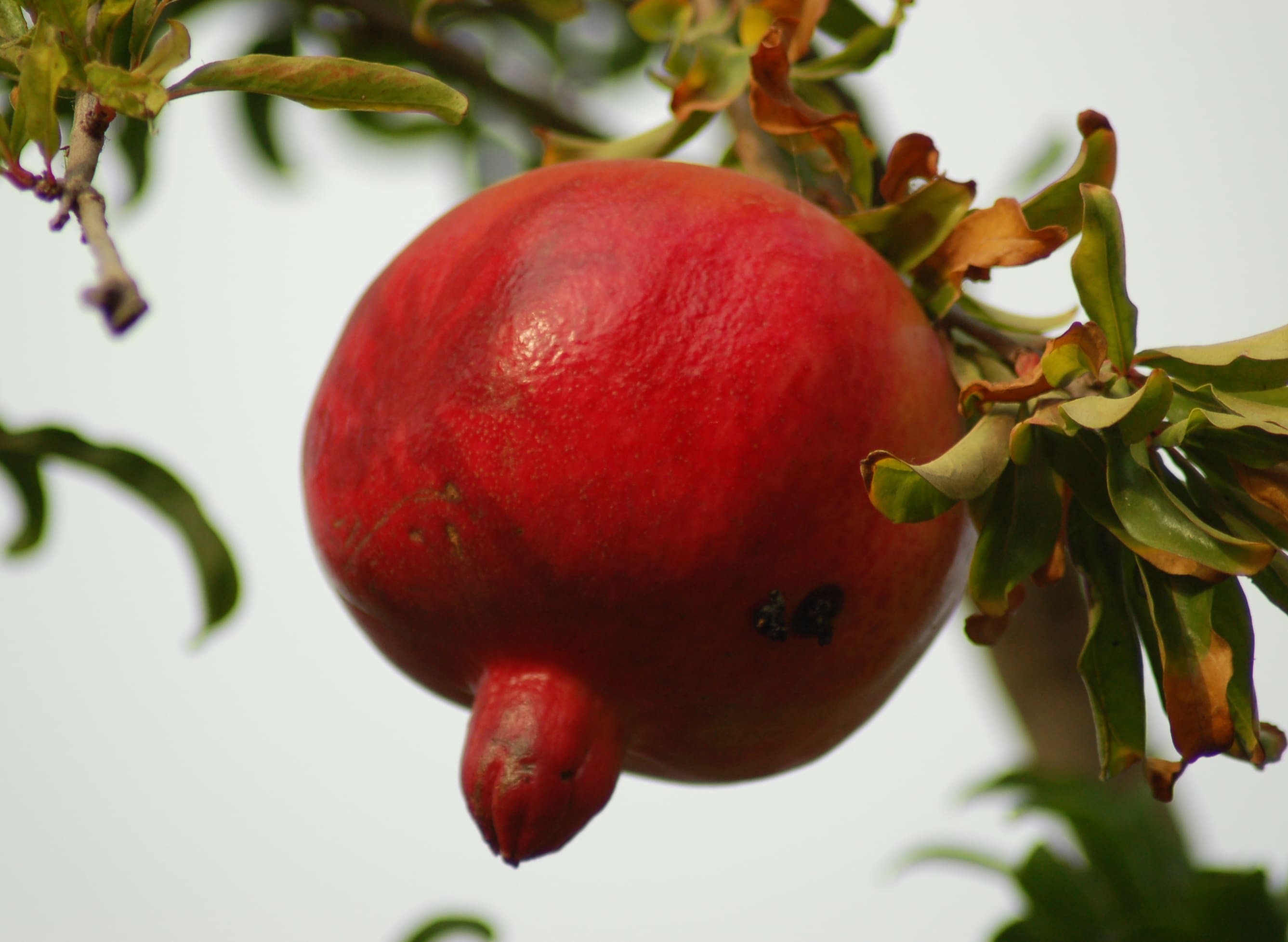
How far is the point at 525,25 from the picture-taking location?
5.41 ft

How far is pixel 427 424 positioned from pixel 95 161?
0.20 metres

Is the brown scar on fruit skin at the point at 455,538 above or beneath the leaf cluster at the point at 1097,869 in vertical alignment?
above

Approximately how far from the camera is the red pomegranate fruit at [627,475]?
63 centimetres

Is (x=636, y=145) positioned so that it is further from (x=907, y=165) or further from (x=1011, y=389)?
(x=1011, y=389)

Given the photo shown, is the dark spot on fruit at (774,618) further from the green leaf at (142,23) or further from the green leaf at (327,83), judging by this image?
the green leaf at (142,23)

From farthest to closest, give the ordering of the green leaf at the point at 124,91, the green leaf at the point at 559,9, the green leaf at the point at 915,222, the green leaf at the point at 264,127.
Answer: the green leaf at the point at 264,127 → the green leaf at the point at 559,9 → the green leaf at the point at 915,222 → the green leaf at the point at 124,91

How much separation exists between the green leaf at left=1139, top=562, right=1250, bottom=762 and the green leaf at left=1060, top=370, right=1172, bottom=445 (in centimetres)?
8

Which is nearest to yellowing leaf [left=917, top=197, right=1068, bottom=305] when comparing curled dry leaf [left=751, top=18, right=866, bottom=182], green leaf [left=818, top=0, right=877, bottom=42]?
curled dry leaf [left=751, top=18, right=866, bottom=182]

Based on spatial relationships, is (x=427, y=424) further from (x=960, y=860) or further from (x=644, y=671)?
(x=960, y=860)

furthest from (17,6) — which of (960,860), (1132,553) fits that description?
(960,860)

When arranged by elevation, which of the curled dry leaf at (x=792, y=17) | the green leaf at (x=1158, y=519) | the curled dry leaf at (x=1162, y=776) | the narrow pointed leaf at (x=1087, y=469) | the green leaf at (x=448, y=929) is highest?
the curled dry leaf at (x=792, y=17)

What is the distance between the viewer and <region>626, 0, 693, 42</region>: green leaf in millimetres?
1047

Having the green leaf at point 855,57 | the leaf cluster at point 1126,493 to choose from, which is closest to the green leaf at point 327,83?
the leaf cluster at point 1126,493

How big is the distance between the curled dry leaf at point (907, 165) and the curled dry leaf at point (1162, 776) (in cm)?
37
